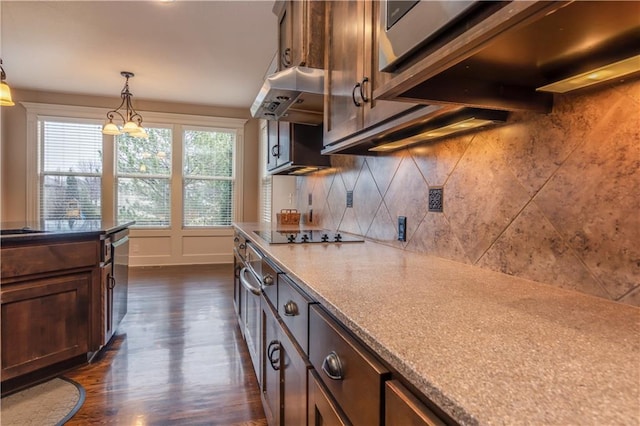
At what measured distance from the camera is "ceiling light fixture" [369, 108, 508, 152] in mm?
1108

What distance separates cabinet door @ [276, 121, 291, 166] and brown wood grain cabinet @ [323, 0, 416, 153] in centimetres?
95

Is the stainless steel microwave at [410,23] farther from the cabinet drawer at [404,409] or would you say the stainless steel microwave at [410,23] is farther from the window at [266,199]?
the window at [266,199]

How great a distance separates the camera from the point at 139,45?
12.1ft

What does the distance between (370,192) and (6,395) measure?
7.60 ft

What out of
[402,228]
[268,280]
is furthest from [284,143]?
[268,280]

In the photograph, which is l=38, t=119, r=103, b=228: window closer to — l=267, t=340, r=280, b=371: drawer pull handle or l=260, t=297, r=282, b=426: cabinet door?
l=260, t=297, r=282, b=426: cabinet door

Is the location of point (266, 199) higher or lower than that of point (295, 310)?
higher

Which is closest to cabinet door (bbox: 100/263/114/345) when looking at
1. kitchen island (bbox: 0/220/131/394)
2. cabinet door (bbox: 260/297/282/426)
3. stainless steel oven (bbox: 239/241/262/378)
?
kitchen island (bbox: 0/220/131/394)

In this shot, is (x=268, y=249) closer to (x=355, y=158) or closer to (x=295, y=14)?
(x=355, y=158)

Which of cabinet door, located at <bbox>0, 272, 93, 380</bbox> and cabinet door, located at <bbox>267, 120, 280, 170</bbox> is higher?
cabinet door, located at <bbox>267, 120, 280, 170</bbox>

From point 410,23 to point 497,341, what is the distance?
722mm

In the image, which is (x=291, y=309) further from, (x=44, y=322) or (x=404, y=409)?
(x=44, y=322)

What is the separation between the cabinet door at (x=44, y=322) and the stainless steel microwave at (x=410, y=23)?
2213 mm

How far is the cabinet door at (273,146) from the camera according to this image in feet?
10.2
